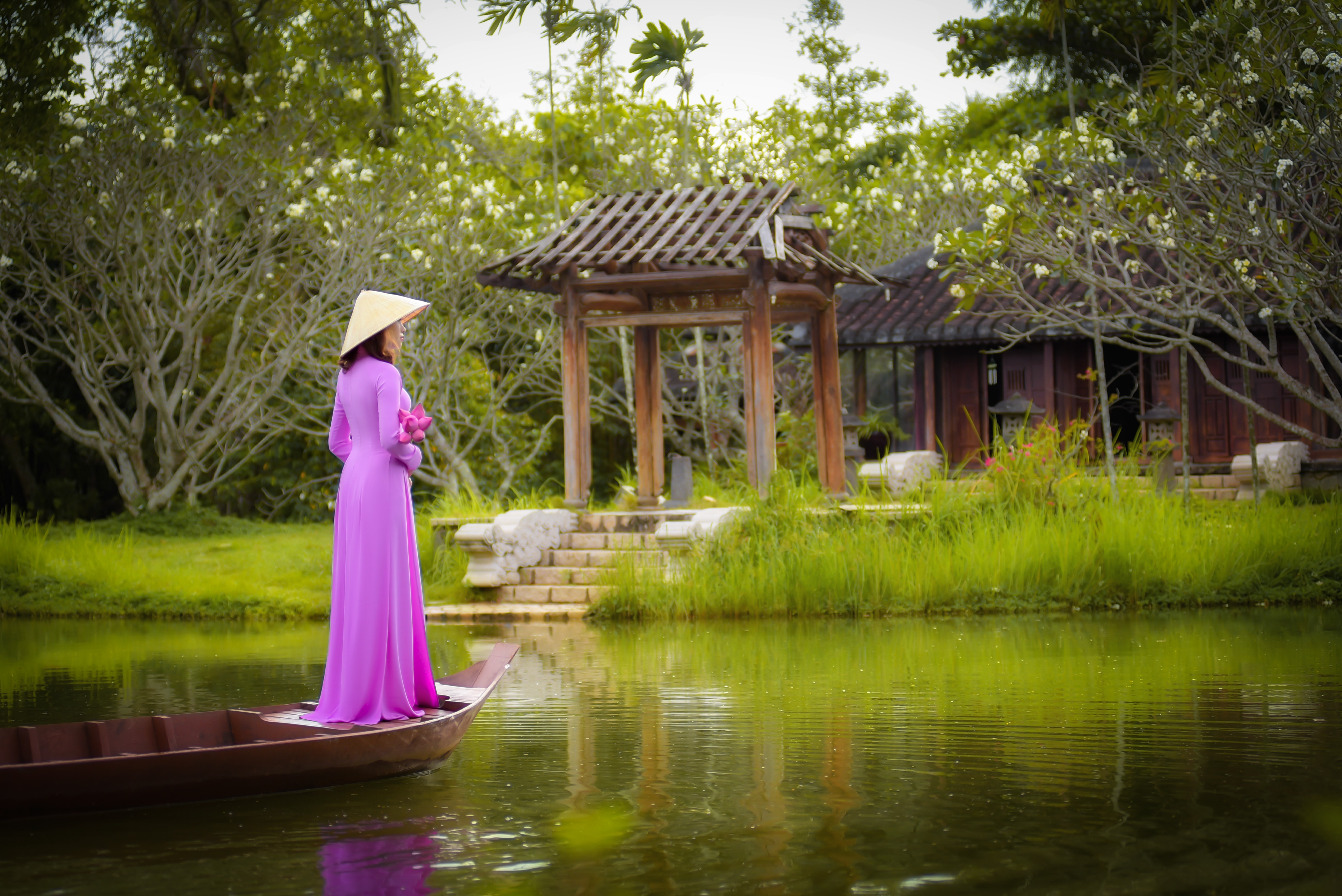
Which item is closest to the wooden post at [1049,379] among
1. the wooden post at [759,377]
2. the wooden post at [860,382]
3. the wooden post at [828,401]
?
the wooden post at [860,382]

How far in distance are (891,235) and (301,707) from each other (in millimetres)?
23037

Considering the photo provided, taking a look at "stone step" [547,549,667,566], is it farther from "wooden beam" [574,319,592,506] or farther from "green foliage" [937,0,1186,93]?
"green foliage" [937,0,1186,93]

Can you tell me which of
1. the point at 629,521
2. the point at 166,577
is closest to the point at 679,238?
the point at 629,521

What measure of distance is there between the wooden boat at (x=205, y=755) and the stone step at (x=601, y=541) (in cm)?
870

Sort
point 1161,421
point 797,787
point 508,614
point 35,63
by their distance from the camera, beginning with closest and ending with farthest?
1. point 797,787
2. point 508,614
3. point 1161,421
4. point 35,63

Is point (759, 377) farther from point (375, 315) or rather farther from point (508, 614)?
point (375, 315)

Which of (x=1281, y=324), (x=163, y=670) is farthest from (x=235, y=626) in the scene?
(x=1281, y=324)

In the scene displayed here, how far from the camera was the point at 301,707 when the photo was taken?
655 cm

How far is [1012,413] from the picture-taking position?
672 inches

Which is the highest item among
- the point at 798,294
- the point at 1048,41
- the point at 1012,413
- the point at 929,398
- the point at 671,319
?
the point at 1048,41

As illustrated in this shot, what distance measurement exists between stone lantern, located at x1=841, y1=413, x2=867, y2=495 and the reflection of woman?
466 inches

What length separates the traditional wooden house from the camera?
21672 millimetres

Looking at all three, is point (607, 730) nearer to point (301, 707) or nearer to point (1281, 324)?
point (301, 707)

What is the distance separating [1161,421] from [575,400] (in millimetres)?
7940
